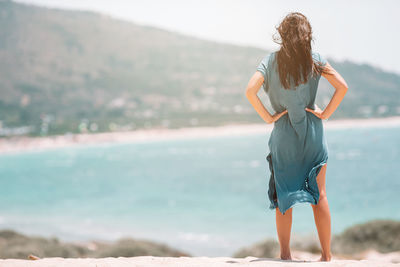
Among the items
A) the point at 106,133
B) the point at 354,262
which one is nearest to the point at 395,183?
the point at 354,262

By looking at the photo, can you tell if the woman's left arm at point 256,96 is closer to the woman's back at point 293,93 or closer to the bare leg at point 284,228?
the woman's back at point 293,93

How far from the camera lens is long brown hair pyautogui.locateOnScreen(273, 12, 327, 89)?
280cm

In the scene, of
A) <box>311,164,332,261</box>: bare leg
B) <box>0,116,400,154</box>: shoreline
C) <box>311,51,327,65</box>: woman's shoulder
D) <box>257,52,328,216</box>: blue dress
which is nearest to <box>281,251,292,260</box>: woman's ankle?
<box>311,164,332,261</box>: bare leg

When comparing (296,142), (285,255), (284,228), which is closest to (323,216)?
(284,228)

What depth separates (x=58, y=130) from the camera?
8456 cm

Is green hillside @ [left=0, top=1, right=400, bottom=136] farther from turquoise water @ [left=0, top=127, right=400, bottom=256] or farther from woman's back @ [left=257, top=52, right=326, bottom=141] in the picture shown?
woman's back @ [left=257, top=52, right=326, bottom=141]

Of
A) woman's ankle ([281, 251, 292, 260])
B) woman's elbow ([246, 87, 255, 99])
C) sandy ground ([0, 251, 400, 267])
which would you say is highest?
woman's elbow ([246, 87, 255, 99])

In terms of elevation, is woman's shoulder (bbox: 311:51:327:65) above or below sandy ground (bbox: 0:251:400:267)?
above

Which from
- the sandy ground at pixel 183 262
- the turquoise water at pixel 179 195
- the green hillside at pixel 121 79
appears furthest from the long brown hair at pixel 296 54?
the green hillside at pixel 121 79

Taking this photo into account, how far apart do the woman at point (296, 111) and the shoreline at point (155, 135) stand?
8120 centimetres

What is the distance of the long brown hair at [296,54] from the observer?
2.80 m

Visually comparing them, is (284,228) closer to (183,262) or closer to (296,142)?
(296,142)

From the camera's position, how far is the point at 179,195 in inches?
1302

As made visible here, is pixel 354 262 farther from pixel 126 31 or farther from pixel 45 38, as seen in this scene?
pixel 126 31
